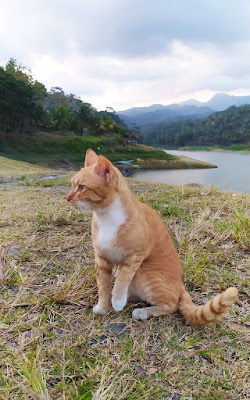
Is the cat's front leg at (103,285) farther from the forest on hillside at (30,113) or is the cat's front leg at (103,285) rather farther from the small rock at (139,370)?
the forest on hillside at (30,113)

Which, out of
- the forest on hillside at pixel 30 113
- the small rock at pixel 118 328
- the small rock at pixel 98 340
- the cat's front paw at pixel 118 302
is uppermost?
the forest on hillside at pixel 30 113

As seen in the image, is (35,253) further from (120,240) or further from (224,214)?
(224,214)

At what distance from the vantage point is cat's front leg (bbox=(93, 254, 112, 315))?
1791 mm

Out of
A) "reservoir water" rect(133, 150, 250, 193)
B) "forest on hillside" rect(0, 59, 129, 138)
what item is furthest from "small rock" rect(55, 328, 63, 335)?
"forest on hillside" rect(0, 59, 129, 138)

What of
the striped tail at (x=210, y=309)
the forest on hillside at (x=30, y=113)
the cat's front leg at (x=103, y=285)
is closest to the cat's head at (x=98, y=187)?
the cat's front leg at (x=103, y=285)

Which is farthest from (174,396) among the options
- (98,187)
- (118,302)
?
(98,187)

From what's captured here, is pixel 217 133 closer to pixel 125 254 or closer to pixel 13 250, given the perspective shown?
pixel 13 250

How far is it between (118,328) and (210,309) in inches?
22.0

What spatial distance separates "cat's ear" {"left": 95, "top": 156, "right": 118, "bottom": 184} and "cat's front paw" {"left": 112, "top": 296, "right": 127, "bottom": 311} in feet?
2.45

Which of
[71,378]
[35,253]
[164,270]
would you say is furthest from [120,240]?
[35,253]

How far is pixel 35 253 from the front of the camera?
8.30 feet

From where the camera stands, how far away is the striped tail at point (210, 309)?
4.94ft

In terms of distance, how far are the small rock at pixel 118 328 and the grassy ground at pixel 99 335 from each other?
0.04 feet

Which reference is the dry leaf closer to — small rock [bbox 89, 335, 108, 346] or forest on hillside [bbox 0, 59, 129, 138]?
small rock [bbox 89, 335, 108, 346]
